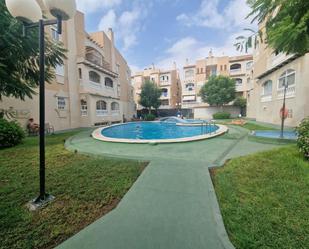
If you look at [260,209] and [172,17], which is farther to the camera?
[172,17]

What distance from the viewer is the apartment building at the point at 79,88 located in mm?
16562

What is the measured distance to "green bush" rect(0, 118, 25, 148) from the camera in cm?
865

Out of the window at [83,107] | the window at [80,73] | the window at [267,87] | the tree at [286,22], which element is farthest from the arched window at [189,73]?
the tree at [286,22]

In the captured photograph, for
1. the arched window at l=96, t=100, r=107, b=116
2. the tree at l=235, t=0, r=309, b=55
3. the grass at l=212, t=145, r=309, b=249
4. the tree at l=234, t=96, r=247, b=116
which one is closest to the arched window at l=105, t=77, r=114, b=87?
the arched window at l=96, t=100, r=107, b=116

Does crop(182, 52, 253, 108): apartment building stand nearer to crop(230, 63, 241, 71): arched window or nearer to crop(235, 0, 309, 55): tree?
crop(230, 63, 241, 71): arched window

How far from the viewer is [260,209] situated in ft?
11.3

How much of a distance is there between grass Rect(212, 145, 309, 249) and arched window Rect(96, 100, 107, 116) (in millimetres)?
20173

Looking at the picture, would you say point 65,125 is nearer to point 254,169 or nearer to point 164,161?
point 164,161

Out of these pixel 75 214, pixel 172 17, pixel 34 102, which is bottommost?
pixel 75 214

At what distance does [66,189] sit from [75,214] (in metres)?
1.22

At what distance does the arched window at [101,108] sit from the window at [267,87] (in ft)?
70.5

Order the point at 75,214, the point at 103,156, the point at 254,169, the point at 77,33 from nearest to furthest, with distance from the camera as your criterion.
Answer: the point at 75,214 → the point at 254,169 → the point at 103,156 → the point at 77,33

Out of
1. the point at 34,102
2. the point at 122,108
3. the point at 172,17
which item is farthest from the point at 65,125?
the point at 172,17

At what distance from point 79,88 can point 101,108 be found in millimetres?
4652
